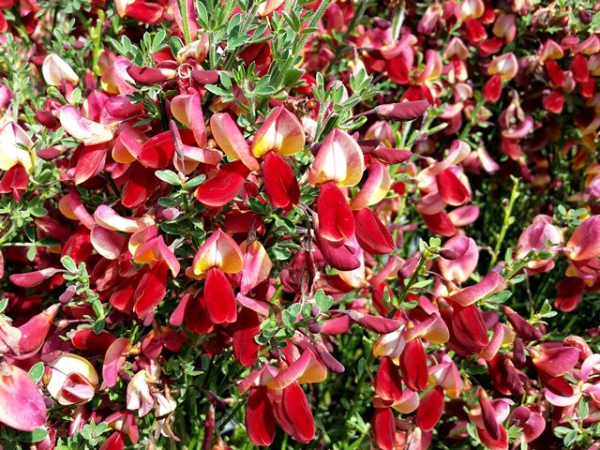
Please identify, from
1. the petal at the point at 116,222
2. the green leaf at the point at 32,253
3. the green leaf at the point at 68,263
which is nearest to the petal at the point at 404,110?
the petal at the point at 116,222

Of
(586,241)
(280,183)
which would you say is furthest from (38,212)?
(586,241)

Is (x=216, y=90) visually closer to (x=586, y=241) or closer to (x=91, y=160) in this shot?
(x=91, y=160)

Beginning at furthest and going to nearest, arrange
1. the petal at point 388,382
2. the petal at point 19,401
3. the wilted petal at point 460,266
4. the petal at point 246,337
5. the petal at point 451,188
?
the petal at point 451,188
the wilted petal at point 460,266
the petal at point 388,382
the petal at point 246,337
the petal at point 19,401

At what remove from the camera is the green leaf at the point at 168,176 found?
824 mm

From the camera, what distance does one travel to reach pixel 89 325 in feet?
3.16

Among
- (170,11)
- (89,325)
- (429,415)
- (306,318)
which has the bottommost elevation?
(429,415)

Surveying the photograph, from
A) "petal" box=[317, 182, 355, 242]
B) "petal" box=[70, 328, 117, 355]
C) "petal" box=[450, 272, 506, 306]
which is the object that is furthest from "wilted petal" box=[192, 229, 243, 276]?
"petal" box=[450, 272, 506, 306]

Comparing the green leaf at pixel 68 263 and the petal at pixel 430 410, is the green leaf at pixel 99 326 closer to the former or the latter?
the green leaf at pixel 68 263

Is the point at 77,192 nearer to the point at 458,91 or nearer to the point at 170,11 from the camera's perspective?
the point at 170,11

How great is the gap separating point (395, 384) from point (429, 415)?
0.10 m

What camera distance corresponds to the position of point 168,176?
0.83 m

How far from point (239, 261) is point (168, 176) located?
0.13 metres

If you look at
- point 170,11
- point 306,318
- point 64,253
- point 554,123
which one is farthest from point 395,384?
point 554,123

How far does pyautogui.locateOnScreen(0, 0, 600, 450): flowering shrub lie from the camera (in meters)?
0.85
